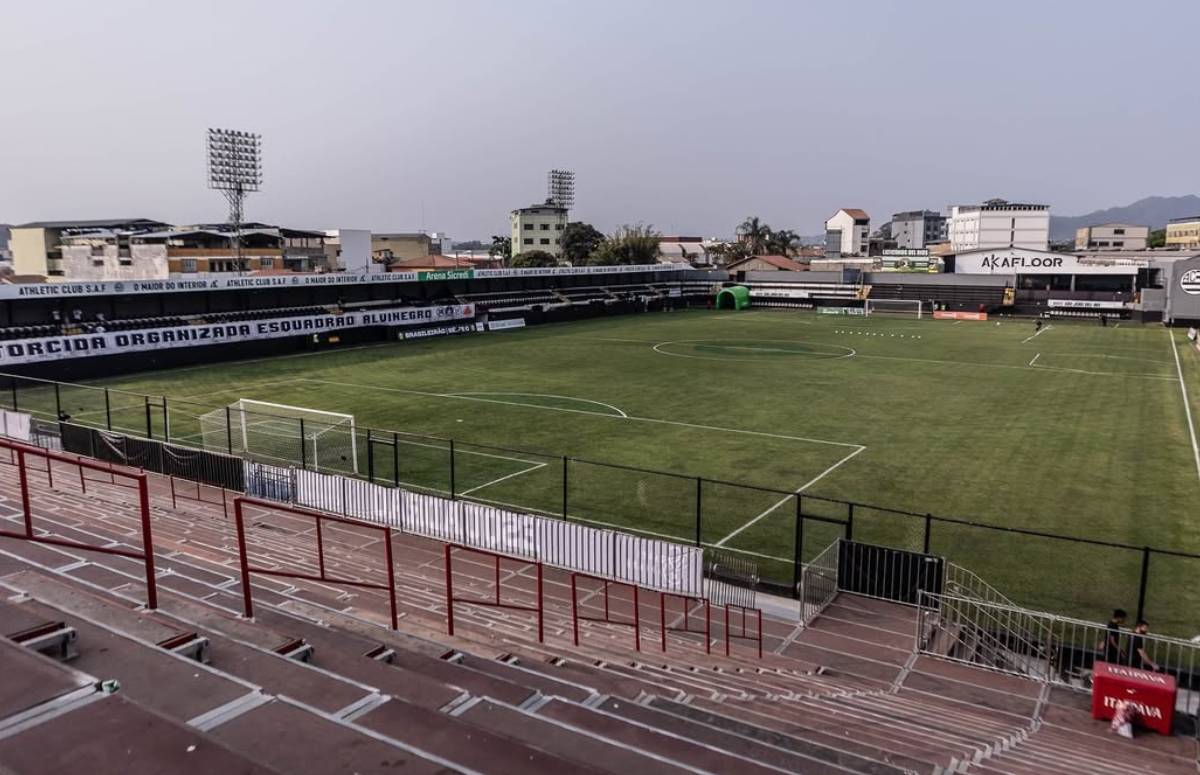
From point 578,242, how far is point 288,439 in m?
120

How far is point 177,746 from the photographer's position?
12.5 feet

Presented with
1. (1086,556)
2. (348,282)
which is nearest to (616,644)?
(1086,556)

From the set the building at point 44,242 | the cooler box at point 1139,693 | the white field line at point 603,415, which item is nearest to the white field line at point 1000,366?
the white field line at point 603,415

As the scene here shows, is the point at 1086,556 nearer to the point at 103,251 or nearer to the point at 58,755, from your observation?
the point at 58,755

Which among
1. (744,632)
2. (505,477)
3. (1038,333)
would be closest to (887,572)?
(744,632)

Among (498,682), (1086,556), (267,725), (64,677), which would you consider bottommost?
(1086,556)

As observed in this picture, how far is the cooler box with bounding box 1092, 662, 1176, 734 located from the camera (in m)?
10.7

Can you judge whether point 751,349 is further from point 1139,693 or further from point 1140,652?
point 1139,693

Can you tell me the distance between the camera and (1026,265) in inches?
3332

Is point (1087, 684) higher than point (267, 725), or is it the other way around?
point (267, 725)

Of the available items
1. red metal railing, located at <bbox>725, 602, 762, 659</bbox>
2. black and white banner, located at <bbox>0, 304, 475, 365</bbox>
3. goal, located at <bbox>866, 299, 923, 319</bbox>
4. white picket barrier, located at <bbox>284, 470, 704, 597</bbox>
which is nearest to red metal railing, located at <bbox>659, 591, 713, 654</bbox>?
white picket barrier, located at <bbox>284, 470, 704, 597</bbox>

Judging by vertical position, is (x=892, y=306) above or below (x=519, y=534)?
above

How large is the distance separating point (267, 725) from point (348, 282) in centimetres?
6411

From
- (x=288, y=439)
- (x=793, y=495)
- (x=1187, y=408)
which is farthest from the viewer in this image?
(x=1187, y=408)
